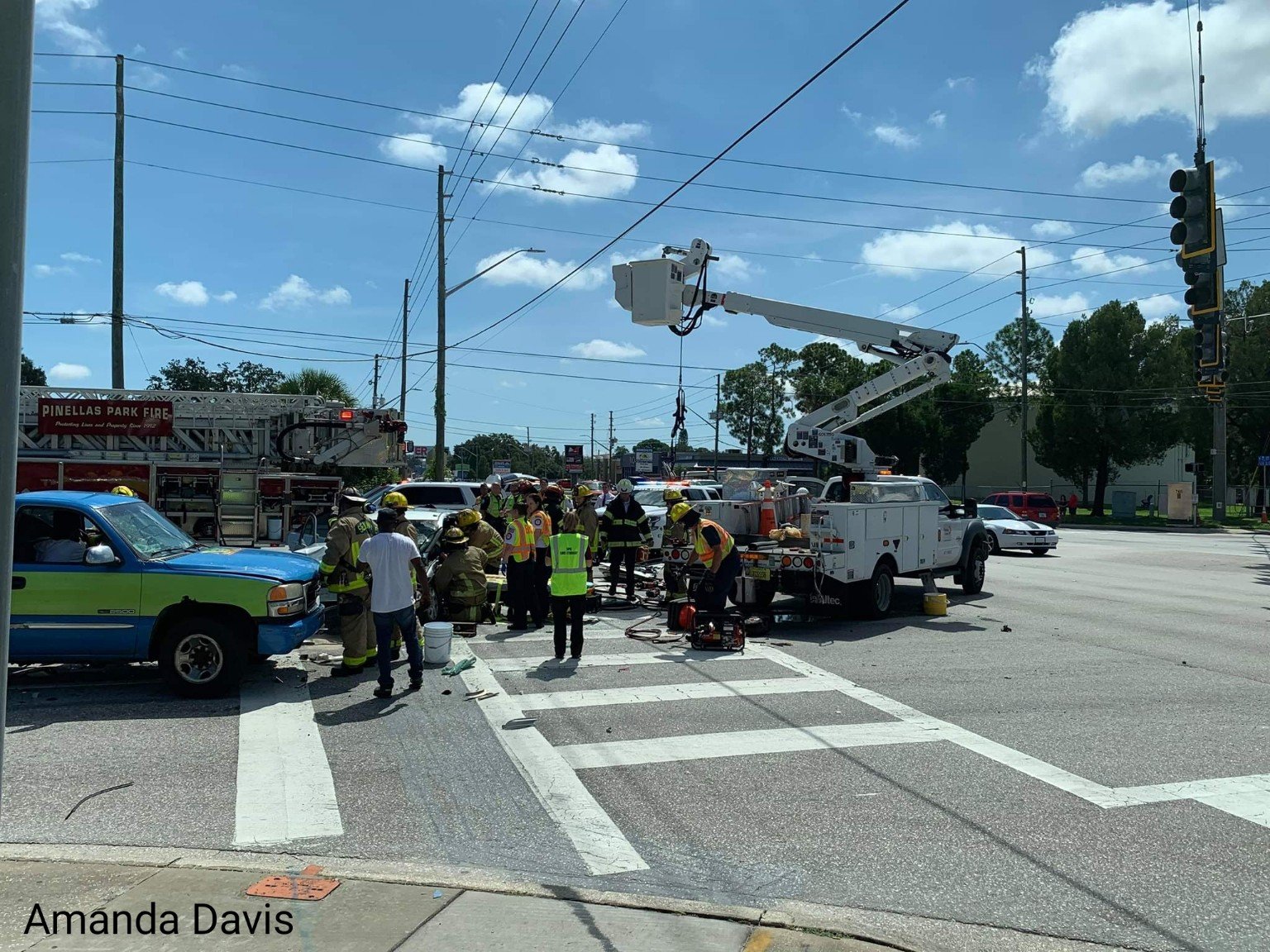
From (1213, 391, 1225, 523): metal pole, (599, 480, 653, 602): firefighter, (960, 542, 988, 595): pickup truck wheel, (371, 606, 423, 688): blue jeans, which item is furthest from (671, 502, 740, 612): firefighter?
(1213, 391, 1225, 523): metal pole

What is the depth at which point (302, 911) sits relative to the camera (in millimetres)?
4406

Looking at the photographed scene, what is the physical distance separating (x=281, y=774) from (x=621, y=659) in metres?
4.67

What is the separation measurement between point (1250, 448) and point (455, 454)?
10180 cm

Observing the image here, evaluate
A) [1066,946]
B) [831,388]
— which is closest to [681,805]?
[1066,946]

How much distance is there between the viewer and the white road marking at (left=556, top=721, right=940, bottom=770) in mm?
7059

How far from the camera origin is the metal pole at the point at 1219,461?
39500mm

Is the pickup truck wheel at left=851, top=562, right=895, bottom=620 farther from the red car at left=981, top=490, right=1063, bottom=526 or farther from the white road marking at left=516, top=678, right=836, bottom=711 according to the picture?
the red car at left=981, top=490, right=1063, bottom=526

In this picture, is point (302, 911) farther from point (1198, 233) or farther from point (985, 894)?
point (1198, 233)

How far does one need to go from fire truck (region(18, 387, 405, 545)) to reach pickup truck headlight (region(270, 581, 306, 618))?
10.0 m

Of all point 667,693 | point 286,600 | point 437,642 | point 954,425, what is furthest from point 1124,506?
point 286,600

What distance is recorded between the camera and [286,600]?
28.3 ft

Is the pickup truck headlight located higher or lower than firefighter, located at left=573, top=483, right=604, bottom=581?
lower

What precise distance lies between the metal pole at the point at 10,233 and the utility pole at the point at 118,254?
68.3 feet

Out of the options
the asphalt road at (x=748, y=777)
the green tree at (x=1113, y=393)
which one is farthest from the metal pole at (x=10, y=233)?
the green tree at (x=1113, y=393)
